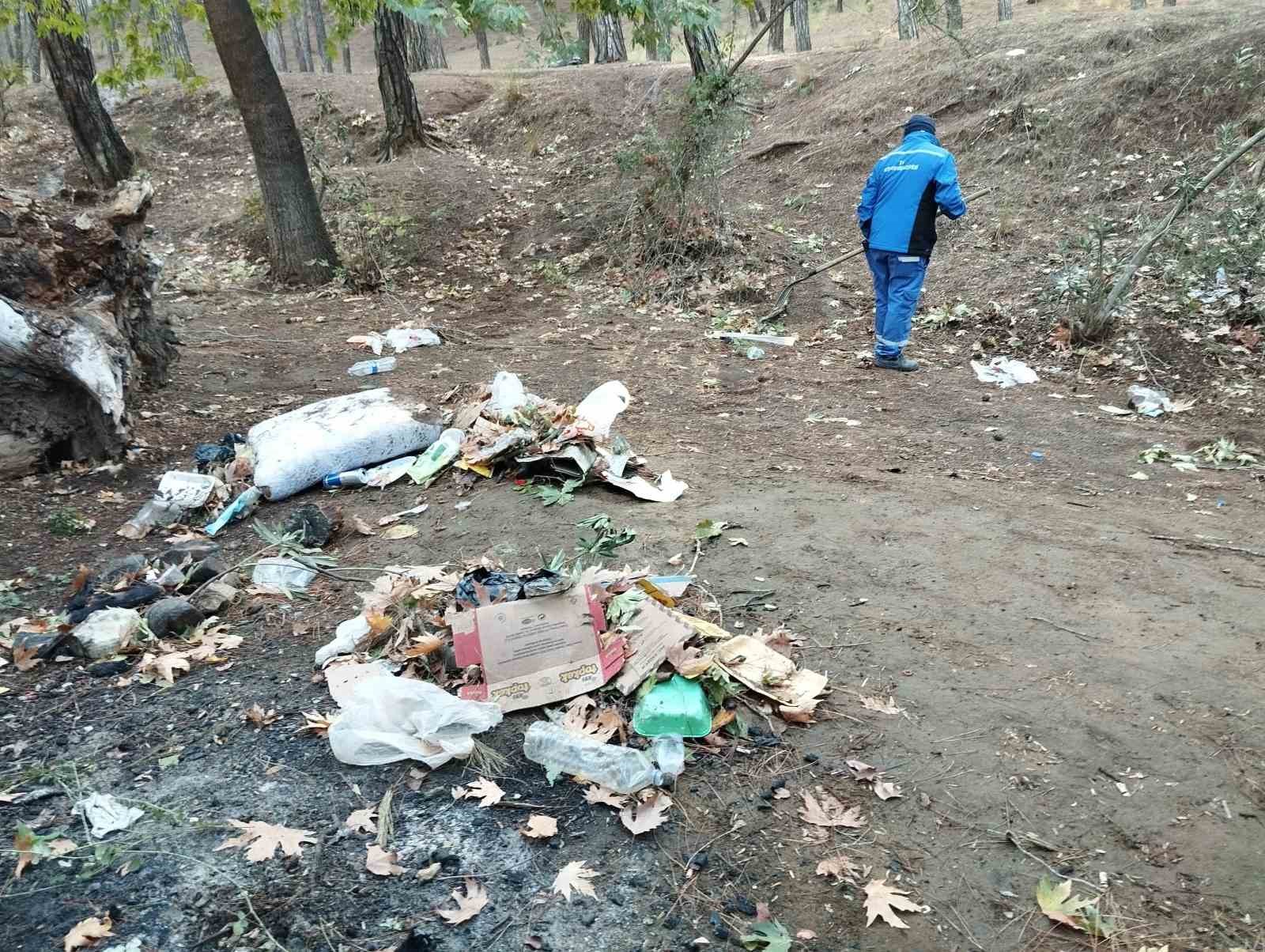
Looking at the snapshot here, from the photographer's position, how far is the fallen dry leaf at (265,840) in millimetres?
2365

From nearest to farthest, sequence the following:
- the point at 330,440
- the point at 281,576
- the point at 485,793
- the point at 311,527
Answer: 1. the point at 485,793
2. the point at 281,576
3. the point at 311,527
4. the point at 330,440

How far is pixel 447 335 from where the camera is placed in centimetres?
789

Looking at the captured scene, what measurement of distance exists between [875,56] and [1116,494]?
→ 405 inches

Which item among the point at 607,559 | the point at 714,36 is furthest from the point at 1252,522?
the point at 714,36

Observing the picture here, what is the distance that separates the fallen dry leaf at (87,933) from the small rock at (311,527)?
2225 millimetres

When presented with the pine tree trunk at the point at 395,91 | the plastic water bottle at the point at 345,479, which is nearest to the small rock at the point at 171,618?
the plastic water bottle at the point at 345,479

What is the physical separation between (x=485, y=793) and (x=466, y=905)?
1.29ft

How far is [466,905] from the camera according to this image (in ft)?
7.30

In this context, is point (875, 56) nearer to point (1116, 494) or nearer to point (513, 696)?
point (1116, 494)

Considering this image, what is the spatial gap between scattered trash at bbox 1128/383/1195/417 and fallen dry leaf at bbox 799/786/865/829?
4.49m

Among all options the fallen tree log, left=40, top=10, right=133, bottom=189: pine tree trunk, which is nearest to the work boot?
the fallen tree log

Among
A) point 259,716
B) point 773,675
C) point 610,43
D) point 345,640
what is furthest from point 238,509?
point 610,43

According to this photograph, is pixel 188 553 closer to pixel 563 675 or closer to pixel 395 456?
pixel 395 456

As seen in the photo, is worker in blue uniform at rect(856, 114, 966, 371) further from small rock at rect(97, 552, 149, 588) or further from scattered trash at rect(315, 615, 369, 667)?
small rock at rect(97, 552, 149, 588)
